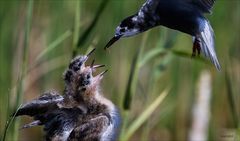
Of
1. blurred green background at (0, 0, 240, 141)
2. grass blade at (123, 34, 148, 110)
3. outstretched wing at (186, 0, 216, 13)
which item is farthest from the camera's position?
blurred green background at (0, 0, 240, 141)

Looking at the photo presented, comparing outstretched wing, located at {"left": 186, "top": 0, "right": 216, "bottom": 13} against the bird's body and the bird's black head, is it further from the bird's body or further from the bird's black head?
the bird's body

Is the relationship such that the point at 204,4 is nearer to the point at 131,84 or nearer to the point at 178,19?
the point at 178,19

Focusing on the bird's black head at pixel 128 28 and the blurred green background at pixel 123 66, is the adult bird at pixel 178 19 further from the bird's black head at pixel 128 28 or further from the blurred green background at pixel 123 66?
the blurred green background at pixel 123 66

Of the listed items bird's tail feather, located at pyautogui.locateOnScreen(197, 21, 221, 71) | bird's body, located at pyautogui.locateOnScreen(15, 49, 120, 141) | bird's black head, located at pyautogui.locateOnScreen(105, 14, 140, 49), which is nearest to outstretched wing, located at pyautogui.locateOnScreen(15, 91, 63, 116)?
bird's body, located at pyautogui.locateOnScreen(15, 49, 120, 141)

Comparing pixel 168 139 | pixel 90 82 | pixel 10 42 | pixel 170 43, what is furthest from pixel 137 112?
pixel 90 82

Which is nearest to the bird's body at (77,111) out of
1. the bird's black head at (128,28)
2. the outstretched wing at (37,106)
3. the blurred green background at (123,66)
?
the outstretched wing at (37,106)

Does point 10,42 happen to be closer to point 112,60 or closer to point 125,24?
point 112,60

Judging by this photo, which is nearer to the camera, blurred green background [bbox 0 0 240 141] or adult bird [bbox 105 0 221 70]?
adult bird [bbox 105 0 221 70]
